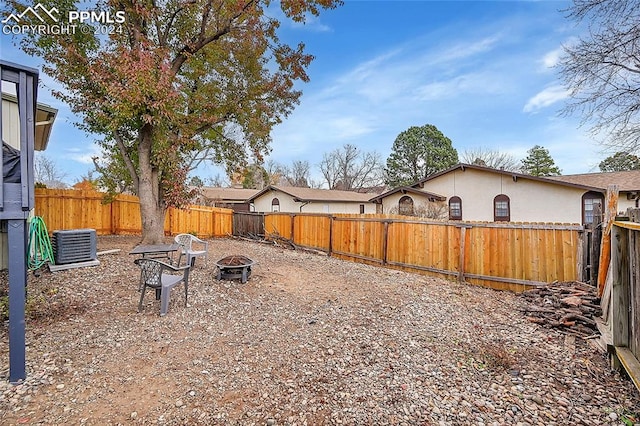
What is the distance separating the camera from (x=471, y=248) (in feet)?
24.9

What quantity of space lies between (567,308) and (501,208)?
11.6 metres

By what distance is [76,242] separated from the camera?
20.5 feet

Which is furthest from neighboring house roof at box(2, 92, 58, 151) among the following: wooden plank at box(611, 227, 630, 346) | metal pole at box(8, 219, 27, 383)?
wooden plank at box(611, 227, 630, 346)

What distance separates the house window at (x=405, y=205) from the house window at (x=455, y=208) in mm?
2066

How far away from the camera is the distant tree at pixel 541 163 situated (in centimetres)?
3062

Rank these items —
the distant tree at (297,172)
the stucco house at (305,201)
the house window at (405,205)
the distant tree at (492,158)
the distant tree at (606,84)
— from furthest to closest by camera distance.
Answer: the distant tree at (297,172) < the distant tree at (492,158) < the stucco house at (305,201) < the house window at (405,205) < the distant tree at (606,84)

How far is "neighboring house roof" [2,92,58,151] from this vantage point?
6.01 m

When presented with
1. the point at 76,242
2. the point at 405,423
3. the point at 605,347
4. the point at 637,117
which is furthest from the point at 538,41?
the point at 76,242

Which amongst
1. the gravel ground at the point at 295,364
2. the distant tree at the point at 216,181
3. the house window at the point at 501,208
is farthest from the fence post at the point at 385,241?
the distant tree at the point at 216,181

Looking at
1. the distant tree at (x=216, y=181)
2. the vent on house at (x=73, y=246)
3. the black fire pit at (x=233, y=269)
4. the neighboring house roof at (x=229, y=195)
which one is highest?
the distant tree at (x=216, y=181)

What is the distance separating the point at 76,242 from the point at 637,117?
14.3m

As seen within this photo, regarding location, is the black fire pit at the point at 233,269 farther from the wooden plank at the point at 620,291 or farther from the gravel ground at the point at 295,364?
the wooden plank at the point at 620,291

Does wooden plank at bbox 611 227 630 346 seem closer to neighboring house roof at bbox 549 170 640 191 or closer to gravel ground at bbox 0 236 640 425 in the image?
gravel ground at bbox 0 236 640 425

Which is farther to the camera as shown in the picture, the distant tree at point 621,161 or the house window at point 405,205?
the house window at point 405,205
